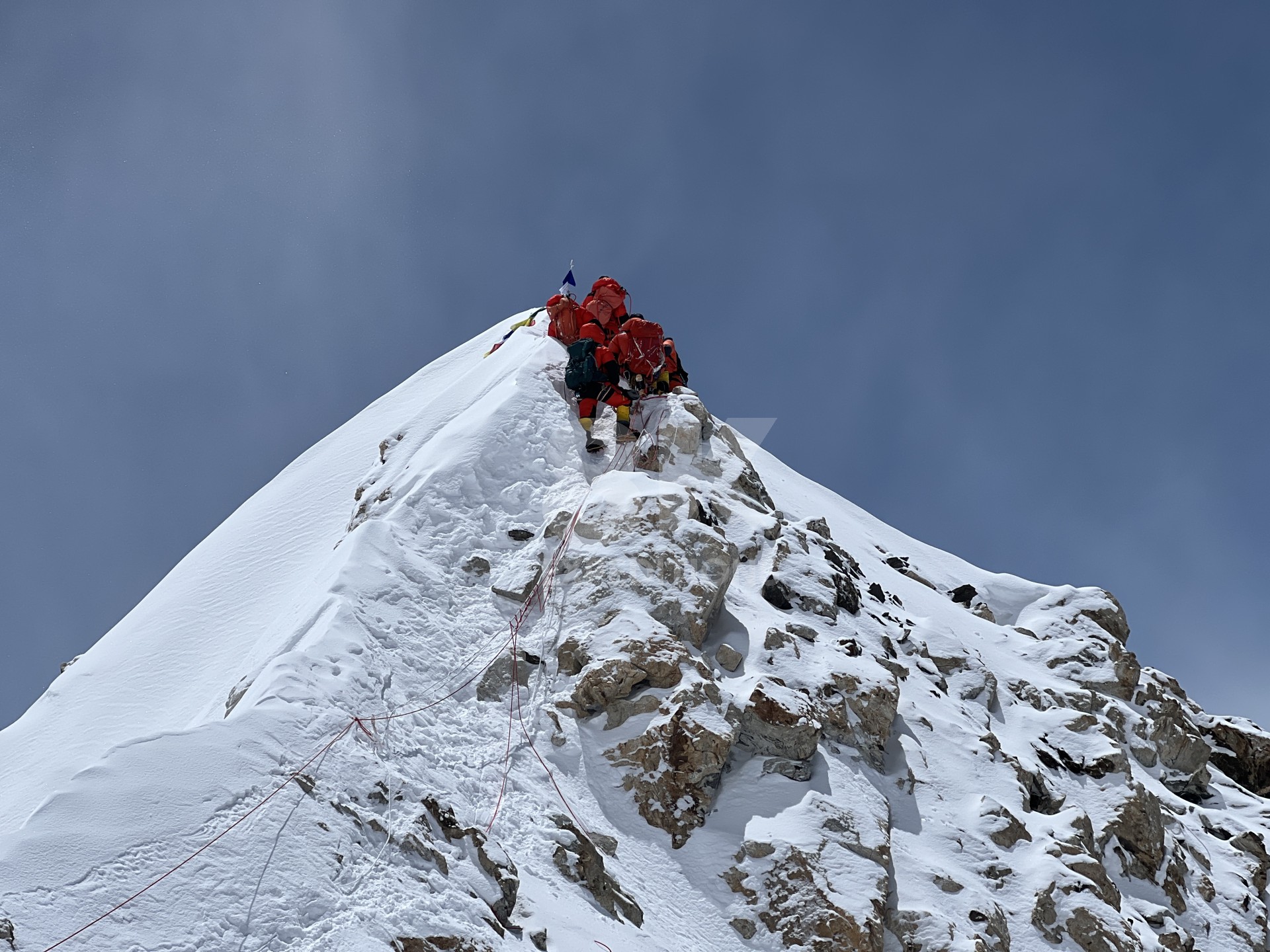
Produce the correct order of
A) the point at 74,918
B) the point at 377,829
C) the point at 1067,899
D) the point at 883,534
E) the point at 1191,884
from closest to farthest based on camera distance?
the point at 74,918 → the point at 377,829 → the point at 1067,899 → the point at 1191,884 → the point at 883,534

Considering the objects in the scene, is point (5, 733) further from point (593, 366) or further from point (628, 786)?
point (593, 366)

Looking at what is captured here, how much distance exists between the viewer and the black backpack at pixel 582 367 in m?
18.6

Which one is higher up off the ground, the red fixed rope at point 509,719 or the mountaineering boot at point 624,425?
the mountaineering boot at point 624,425

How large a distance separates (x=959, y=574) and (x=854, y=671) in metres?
15.9

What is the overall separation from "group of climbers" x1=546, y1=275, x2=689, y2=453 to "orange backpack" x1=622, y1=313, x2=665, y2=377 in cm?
1

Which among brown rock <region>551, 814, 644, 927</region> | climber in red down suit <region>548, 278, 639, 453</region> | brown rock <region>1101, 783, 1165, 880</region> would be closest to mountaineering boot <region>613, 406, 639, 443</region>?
climber in red down suit <region>548, 278, 639, 453</region>

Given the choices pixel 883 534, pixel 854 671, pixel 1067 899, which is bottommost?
pixel 1067 899

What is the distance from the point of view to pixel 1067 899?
42.7 feet

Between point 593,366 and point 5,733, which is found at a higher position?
point 593,366

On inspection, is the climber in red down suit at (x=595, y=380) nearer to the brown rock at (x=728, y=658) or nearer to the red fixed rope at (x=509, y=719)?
the red fixed rope at (x=509, y=719)

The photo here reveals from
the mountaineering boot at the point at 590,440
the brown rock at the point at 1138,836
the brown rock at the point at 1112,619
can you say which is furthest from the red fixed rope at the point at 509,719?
the brown rock at the point at 1112,619

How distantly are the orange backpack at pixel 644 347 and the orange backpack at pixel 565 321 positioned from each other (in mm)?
2112

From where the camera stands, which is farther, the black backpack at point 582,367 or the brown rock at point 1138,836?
the black backpack at point 582,367

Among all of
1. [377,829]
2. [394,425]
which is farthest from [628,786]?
[394,425]
